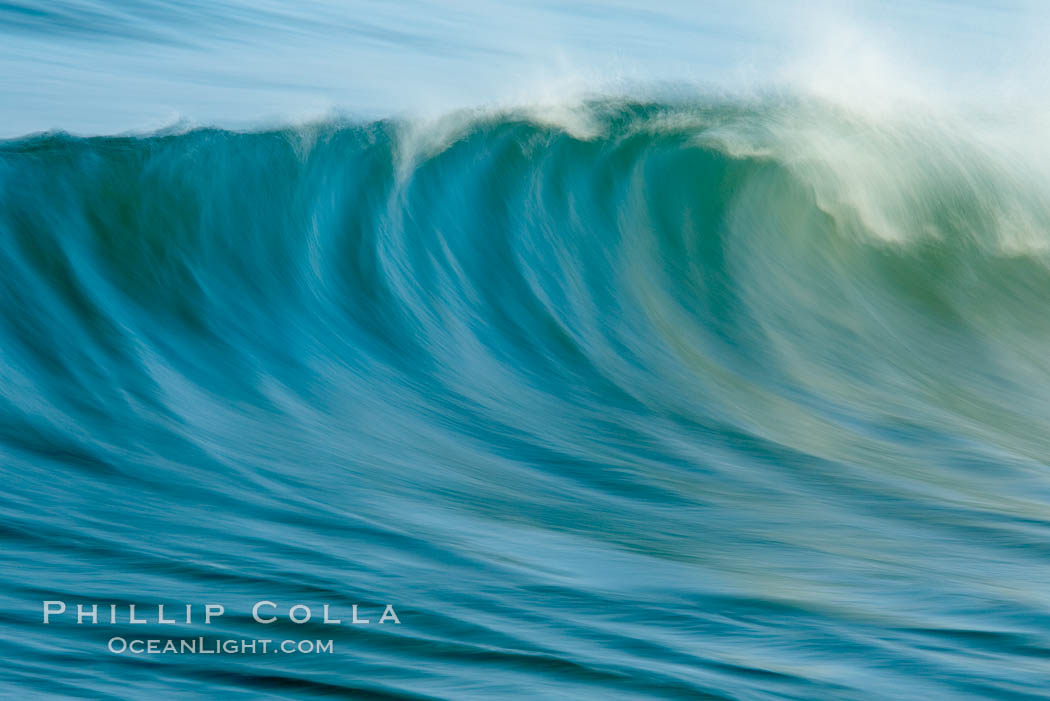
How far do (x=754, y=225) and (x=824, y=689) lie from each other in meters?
5.36

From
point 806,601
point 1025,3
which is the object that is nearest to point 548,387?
point 806,601

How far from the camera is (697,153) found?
8711mm

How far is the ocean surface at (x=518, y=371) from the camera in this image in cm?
333

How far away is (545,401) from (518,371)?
0.37 meters

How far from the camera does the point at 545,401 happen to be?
568 centimetres

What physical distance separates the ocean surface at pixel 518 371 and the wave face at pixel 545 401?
2 cm

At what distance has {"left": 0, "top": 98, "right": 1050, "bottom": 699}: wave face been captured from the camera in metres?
3.34

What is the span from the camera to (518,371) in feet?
19.7

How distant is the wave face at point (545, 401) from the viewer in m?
3.34

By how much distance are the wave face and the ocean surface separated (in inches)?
0.8

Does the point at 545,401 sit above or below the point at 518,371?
below

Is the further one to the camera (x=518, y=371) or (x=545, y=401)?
(x=518, y=371)

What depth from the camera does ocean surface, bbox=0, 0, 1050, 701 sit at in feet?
10.9

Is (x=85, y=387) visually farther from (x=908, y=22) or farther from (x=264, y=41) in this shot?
(x=908, y=22)
